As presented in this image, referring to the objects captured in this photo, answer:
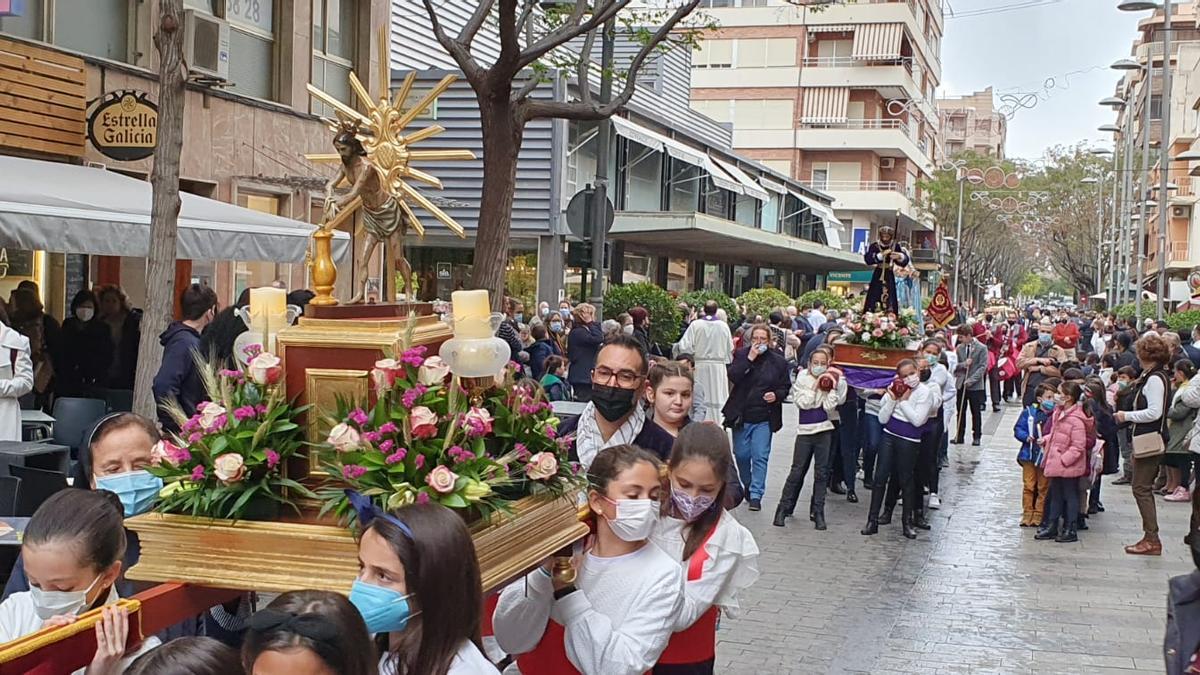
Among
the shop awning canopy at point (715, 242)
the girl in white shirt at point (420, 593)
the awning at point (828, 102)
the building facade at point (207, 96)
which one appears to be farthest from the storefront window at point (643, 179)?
the awning at point (828, 102)

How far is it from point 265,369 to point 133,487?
36.5 inches

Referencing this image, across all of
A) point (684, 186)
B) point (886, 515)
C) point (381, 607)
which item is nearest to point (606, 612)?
point (381, 607)

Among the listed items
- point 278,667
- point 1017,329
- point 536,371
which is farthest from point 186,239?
point 1017,329

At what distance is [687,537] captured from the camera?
4.59 metres

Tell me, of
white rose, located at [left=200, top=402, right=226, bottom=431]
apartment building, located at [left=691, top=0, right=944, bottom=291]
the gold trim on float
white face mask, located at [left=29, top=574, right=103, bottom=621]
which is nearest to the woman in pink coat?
the gold trim on float

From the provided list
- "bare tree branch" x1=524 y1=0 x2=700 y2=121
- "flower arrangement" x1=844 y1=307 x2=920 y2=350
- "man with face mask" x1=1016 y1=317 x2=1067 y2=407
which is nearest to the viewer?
"bare tree branch" x1=524 y1=0 x2=700 y2=121

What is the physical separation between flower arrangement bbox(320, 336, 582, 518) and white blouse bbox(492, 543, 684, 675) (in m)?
0.35

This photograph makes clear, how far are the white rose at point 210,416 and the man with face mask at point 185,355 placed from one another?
13.4 feet

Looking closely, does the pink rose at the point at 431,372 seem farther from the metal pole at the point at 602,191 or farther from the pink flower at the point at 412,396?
the metal pole at the point at 602,191

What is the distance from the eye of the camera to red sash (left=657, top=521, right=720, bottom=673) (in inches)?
178

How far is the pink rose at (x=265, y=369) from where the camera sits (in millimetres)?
3607

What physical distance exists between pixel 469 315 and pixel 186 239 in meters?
7.99

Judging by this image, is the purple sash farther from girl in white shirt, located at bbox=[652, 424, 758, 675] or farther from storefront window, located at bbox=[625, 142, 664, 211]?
storefront window, located at bbox=[625, 142, 664, 211]

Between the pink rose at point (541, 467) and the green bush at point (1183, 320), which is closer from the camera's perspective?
the pink rose at point (541, 467)
